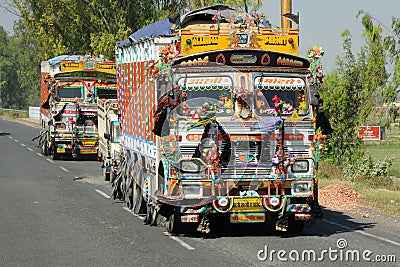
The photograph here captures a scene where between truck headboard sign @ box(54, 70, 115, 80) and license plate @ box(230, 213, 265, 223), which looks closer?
license plate @ box(230, 213, 265, 223)

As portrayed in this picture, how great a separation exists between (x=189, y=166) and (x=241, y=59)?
76.1 inches

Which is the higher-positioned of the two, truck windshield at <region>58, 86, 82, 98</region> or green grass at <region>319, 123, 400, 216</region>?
truck windshield at <region>58, 86, 82, 98</region>

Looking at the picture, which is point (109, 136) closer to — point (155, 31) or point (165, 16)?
point (155, 31)

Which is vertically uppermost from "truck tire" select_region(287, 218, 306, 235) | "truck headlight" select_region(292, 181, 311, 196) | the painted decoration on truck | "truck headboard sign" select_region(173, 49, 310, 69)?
"truck headboard sign" select_region(173, 49, 310, 69)

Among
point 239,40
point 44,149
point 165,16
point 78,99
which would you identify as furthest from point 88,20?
point 239,40

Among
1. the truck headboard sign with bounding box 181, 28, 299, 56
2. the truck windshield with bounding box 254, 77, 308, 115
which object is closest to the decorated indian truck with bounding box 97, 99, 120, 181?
the truck headboard sign with bounding box 181, 28, 299, 56

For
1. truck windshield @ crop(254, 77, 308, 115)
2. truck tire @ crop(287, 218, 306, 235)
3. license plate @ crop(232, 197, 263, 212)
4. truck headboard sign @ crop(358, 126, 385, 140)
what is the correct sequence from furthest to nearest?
1. truck headboard sign @ crop(358, 126, 385, 140)
2. truck tire @ crop(287, 218, 306, 235)
3. truck windshield @ crop(254, 77, 308, 115)
4. license plate @ crop(232, 197, 263, 212)

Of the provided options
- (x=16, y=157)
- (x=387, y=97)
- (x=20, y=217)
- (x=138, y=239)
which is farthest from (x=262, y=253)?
(x=16, y=157)

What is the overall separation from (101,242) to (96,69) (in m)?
17.6

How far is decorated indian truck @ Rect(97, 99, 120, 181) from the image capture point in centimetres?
2047

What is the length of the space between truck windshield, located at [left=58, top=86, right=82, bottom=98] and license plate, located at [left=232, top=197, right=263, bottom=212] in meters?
18.2

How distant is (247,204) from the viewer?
13203mm

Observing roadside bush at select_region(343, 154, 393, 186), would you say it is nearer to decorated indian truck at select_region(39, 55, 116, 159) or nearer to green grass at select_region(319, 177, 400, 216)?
green grass at select_region(319, 177, 400, 216)

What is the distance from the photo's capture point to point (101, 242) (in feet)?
43.6
